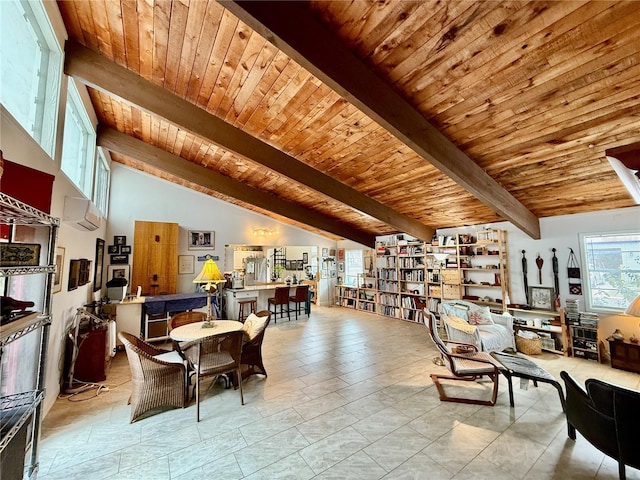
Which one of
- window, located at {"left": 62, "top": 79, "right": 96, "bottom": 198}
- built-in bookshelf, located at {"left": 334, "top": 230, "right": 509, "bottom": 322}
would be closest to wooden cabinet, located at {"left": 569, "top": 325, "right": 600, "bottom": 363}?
built-in bookshelf, located at {"left": 334, "top": 230, "right": 509, "bottom": 322}

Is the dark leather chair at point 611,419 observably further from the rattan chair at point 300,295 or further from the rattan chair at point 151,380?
the rattan chair at point 300,295

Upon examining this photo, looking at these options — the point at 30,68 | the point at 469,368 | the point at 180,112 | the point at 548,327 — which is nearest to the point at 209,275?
the point at 180,112

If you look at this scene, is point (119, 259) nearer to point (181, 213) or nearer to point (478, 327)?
point (181, 213)

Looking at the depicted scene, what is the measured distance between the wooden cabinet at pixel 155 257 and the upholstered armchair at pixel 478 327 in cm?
585

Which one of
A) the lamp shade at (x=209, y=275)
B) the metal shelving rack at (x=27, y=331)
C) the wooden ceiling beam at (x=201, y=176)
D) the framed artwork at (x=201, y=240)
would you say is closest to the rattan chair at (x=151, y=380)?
the lamp shade at (x=209, y=275)

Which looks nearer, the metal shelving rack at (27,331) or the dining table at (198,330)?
the metal shelving rack at (27,331)

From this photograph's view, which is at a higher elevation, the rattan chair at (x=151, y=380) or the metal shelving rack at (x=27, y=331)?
the metal shelving rack at (x=27, y=331)

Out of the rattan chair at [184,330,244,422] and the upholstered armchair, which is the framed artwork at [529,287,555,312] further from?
the rattan chair at [184,330,244,422]

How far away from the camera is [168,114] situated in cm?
308

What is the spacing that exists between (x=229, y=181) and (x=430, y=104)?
4.10 meters

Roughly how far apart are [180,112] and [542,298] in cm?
647

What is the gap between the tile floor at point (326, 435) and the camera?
207 cm

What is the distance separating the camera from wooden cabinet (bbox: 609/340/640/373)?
3.82 meters

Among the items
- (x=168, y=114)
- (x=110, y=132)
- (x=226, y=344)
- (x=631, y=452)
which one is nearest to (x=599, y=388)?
(x=631, y=452)
